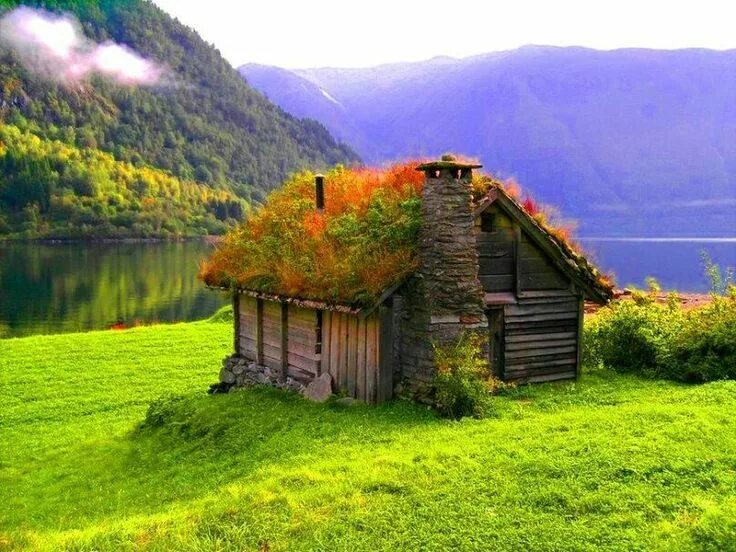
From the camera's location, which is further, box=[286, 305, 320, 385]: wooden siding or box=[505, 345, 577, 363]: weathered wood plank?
box=[286, 305, 320, 385]: wooden siding

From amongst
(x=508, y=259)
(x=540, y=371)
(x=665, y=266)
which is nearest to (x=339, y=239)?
(x=508, y=259)

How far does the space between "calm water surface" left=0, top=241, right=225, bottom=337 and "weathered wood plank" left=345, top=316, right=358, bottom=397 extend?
13.9m

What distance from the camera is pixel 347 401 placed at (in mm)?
18203

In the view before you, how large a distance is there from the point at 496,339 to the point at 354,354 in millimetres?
3967

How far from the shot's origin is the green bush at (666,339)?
766 inches

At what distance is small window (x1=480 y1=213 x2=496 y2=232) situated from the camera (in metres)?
18.8

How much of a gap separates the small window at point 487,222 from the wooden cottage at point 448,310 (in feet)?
0.10

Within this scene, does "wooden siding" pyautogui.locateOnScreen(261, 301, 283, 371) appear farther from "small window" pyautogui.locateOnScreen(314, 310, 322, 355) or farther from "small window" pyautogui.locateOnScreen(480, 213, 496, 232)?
"small window" pyautogui.locateOnScreen(480, 213, 496, 232)

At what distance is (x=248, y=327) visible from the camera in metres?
24.0

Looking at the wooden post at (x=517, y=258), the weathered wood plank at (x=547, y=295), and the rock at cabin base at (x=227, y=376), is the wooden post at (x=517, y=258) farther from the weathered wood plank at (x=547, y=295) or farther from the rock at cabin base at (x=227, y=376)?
the rock at cabin base at (x=227, y=376)

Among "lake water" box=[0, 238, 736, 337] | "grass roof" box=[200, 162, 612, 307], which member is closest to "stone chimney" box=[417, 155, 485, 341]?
"grass roof" box=[200, 162, 612, 307]

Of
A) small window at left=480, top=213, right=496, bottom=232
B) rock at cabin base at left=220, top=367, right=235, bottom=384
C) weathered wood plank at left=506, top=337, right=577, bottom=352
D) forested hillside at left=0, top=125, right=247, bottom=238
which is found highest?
forested hillside at left=0, top=125, right=247, bottom=238

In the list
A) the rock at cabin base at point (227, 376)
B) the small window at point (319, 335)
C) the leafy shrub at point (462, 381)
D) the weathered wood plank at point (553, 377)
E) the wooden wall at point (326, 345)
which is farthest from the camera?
the rock at cabin base at point (227, 376)

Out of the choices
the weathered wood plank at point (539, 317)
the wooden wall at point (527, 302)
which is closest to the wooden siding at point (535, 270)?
the wooden wall at point (527, 302)
